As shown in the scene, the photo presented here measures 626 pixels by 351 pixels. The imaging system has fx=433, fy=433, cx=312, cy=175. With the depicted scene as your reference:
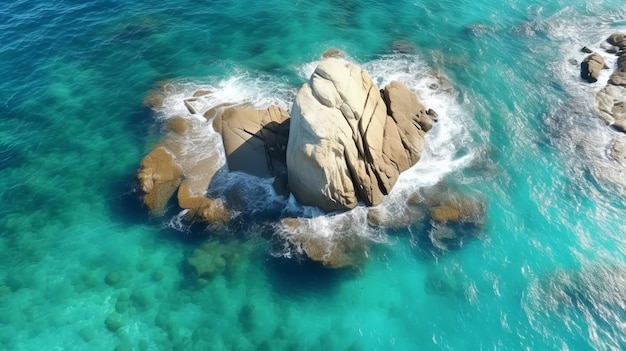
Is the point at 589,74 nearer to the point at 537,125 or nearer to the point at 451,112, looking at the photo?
the point at 537,125

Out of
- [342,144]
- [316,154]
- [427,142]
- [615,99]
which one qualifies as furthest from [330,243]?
[615,99]

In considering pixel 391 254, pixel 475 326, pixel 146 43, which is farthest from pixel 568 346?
pixel 146 43

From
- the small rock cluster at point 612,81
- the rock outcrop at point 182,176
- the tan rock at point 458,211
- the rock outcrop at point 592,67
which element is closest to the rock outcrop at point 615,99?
A: the small rock cluster at point 612,81

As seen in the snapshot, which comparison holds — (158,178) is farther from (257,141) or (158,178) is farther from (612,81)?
(612,81)

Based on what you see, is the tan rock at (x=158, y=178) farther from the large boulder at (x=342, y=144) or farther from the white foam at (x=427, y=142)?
the white foam at (x=427, y=142)

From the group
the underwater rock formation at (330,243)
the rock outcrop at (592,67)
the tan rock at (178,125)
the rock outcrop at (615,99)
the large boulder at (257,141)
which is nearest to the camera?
the underwater rock formation at (330,243)

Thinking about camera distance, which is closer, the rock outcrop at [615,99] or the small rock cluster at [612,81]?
the rock outcrop at [615,99]

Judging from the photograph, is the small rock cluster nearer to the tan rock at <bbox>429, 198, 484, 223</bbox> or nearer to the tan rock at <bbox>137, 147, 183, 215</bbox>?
the tan rock at <bbox>429, 198, 484, 223</bbox>

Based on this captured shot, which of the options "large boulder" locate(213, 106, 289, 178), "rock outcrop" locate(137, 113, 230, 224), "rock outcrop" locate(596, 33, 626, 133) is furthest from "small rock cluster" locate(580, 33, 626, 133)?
"rock outcrop" locate(137, 113, 230, 224)
